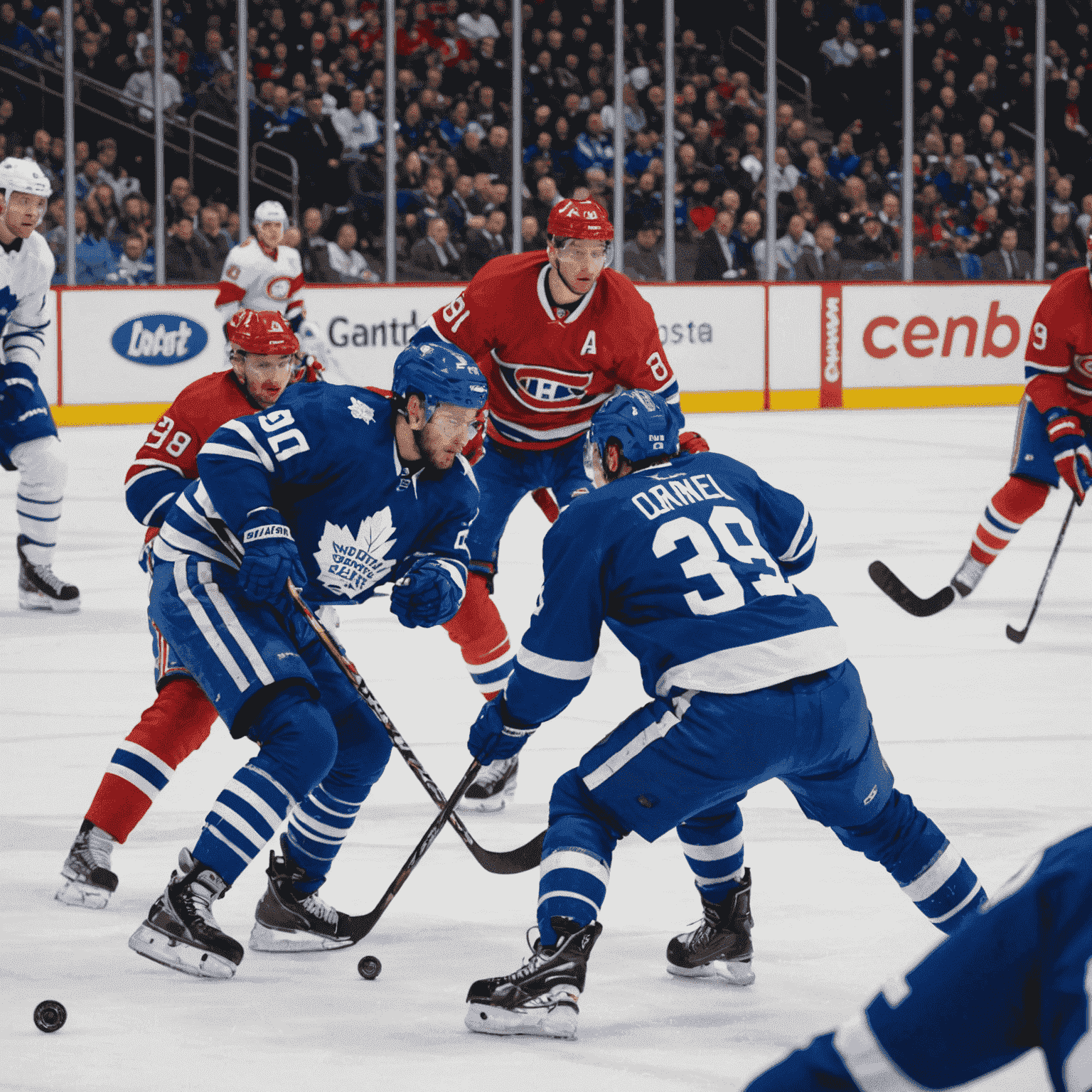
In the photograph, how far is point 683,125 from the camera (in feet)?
42.4

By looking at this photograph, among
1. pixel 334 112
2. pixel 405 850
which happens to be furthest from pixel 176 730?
pixel 334 112

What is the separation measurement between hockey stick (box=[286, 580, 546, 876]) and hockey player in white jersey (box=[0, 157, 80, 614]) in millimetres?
2908

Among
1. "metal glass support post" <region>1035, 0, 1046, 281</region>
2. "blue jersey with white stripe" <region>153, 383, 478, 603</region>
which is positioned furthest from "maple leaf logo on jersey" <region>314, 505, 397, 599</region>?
"metal glass support post" <region>1035, 0, 1046, 281</region>

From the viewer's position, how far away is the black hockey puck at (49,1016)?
239cm

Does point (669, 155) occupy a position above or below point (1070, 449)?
above

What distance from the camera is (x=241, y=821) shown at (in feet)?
8.54

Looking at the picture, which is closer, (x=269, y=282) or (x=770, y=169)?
(x=269, y=282)

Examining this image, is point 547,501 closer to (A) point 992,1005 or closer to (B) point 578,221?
(B) point 578,221

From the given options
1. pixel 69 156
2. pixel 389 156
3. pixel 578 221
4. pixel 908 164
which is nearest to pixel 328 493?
pixel 578 221

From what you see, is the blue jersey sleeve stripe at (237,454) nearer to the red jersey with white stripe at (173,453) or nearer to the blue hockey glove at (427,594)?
the blue hockey glove at (427,594)

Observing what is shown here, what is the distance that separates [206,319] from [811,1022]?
889cm

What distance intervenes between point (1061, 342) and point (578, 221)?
2.09m

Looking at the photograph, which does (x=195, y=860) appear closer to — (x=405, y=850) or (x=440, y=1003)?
(x=440, y=1003)

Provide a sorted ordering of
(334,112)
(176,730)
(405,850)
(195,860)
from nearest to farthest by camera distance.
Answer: (195,860)
(176,730)
(405,850)
(334,112)
